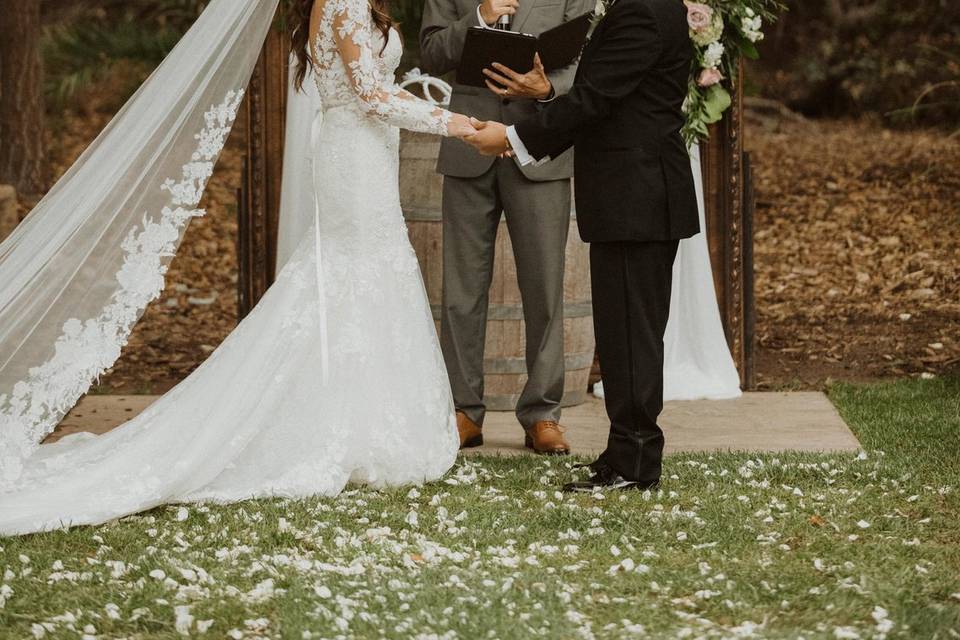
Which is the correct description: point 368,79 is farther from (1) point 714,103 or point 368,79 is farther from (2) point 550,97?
(1) point 714,103

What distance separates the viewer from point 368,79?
195 inches

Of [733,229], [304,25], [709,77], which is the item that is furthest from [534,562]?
[733,229]

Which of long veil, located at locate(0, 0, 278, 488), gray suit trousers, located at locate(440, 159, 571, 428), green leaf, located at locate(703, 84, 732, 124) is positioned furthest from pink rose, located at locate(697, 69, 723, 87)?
long veil, located at locate(0, 0, 278, 488)

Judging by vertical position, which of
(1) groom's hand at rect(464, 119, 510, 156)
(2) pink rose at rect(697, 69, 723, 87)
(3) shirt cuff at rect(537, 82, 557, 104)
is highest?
(2) pink rose at rect(697, 69, 723, 87)

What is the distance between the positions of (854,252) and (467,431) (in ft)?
19.3

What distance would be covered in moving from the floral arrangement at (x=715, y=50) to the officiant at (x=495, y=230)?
916mm

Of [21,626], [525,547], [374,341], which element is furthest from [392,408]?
[21,626]

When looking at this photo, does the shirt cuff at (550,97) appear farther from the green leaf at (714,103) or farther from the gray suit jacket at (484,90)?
the green leaf at (714,103)

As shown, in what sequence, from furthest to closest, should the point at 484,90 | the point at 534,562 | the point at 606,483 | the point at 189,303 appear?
1. the point at 189,303
2. the point at 484,90
3. the point at 606,483
4. the point at 534,562

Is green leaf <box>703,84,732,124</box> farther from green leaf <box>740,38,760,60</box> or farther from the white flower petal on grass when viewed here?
the white flower petal on grass

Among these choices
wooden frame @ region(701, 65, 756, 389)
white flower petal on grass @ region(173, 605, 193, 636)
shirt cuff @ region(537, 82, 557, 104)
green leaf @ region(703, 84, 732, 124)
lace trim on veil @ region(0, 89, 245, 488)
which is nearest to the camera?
white flower petal on grass @ region(173, 605, 193, 636)

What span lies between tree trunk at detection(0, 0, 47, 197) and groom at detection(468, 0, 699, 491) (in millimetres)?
7180

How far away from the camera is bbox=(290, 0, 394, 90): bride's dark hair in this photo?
502 cm

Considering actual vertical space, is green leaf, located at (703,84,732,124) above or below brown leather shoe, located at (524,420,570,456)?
above
